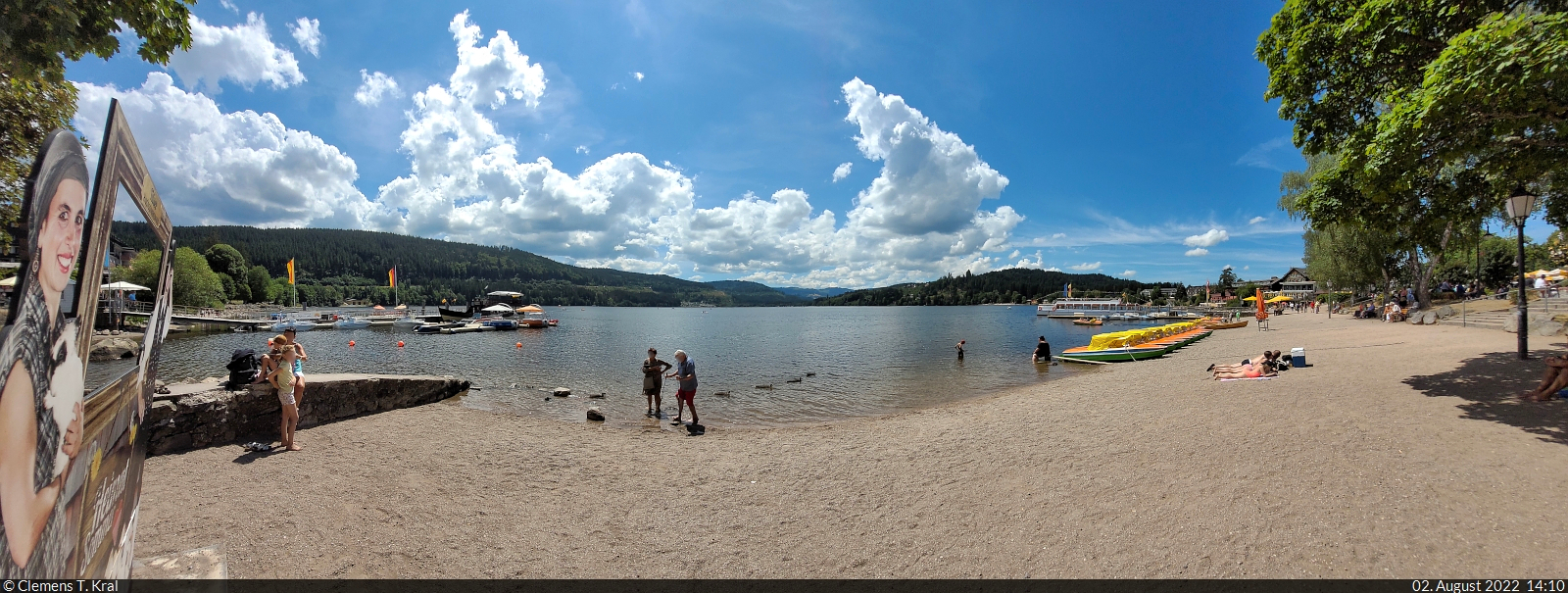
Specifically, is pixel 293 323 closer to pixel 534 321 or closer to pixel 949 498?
pixel 534 321

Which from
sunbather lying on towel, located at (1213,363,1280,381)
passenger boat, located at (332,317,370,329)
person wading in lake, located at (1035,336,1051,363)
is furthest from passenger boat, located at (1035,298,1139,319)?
passenger boat, located at (332,317,370,329)

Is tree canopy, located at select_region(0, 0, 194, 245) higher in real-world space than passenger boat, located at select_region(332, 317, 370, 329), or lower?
higher

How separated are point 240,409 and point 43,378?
840 centimetres

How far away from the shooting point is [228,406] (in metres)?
7.93

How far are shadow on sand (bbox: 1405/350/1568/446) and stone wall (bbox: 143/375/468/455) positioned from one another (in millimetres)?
16802

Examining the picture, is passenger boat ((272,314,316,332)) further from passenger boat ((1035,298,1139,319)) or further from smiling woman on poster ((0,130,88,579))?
passenger boat ((1035,298,1139,319))

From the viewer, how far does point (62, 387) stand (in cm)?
206

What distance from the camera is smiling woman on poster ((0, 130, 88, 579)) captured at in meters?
1.71

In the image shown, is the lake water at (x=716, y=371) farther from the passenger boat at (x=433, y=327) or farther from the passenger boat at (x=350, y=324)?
the passenger boat at (x=350, y=324)

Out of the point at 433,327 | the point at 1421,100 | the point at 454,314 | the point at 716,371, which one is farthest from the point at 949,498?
the point at 454,314

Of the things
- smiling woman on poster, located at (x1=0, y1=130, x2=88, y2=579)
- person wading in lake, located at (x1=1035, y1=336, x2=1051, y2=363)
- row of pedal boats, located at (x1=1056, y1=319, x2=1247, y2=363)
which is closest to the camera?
smiling woman on poster, located at (x1=0, y1=130, x2=88, y2=579)

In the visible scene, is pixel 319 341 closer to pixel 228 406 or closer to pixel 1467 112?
pixel 228 406

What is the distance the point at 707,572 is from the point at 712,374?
19877 mm

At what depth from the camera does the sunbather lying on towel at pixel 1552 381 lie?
7.42m
